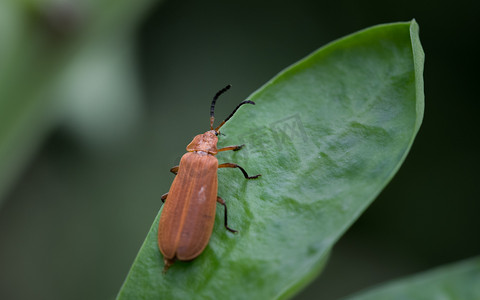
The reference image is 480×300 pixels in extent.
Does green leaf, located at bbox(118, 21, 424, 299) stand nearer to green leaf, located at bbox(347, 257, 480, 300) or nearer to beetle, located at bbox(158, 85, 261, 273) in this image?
beetle, located at bbox(158, 85, 261, 273)

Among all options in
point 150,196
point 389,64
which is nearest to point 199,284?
point 389,64

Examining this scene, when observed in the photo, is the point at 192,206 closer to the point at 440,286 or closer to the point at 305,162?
the point at 305,162

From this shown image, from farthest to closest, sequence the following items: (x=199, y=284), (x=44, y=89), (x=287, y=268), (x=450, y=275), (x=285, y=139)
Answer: (x=44, y=89) < (x=450, y=275) < (x=285, y=139) < (x=199, y=284) < (x=287, y=268)


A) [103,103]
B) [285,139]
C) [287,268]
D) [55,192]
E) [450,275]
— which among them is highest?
[103,103]

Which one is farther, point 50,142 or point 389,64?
point 50,142

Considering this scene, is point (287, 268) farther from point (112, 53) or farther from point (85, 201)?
point (85, 201)

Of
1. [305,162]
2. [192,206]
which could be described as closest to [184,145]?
[192,206]

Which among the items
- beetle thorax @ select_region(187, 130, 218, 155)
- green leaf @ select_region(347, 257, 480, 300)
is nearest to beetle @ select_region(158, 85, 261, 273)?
beetle thorax @ select_region(187, 130, 218, 155)
